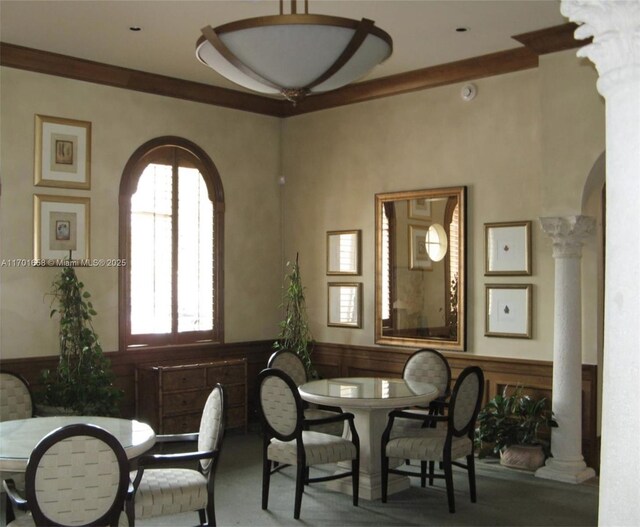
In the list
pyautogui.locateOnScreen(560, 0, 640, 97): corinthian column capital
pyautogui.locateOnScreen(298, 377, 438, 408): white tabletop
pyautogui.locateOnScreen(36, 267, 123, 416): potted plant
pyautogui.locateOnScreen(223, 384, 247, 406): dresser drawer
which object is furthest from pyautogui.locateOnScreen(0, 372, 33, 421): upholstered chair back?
pyautogui.locateOnScreen(560, 0, 640, 97): corinthian column capital

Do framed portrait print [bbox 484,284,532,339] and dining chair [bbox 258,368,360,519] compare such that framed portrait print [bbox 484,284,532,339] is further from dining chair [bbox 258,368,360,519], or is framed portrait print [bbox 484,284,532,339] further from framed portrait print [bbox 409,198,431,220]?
dining chair [bbox 258,368,360,519]

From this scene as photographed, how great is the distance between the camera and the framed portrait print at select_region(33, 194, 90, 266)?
6566 millimetres

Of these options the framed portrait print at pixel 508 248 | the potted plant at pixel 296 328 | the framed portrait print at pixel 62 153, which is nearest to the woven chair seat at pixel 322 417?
the potted plant at pixel 296 328

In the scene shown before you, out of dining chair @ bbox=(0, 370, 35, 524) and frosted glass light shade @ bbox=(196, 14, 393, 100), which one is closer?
frosted glass light shade @ bbox=(196, 14, 393, 100)

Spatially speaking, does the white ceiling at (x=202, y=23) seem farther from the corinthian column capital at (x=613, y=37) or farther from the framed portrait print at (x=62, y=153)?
the corinthian column capital at (x=613, y=37)

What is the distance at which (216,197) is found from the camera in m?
7.96

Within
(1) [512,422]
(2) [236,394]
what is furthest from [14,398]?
(1) [512,422]

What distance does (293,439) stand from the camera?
205 inches

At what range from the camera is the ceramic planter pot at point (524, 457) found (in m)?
6.19

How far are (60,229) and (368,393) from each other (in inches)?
123

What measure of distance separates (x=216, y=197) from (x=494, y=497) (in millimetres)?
4129

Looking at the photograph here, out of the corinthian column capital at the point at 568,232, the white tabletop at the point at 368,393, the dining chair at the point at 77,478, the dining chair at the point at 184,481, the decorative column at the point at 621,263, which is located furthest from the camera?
the corinthian column capital at the point at 568,232

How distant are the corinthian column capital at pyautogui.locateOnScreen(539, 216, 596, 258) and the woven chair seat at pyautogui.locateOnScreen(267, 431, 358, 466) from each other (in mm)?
2302

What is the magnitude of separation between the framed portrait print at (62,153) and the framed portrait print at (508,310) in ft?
12.4
